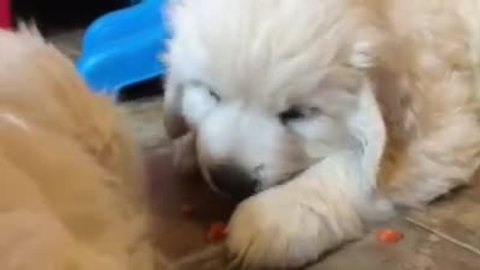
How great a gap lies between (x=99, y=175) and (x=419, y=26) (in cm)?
76

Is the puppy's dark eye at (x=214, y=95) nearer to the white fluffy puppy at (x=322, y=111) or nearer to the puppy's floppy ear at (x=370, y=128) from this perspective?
the white fluffy puppy at (x=322, y=111)

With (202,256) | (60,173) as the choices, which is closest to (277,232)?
(202,256)

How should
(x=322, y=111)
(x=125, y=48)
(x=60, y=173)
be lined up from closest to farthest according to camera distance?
1. (x=60, y=173)
2. (x=322, y=111)
3. (x=125, y=48)

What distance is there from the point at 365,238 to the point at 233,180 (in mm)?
236

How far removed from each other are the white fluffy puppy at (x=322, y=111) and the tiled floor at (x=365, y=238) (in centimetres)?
3

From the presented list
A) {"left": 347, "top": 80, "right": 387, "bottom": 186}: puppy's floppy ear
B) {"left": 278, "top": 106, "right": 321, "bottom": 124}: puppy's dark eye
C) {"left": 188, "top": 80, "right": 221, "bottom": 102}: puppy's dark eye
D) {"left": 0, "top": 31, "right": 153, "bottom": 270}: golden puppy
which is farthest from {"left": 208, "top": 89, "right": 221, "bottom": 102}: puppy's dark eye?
{"left": 0, "top": 31, "right": 153, "bottom": 270}: golden puppy

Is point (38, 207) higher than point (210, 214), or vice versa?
point (38, 207)

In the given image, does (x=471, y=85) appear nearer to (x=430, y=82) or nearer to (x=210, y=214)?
(x=430, y=82)

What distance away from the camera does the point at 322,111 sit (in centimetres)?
169

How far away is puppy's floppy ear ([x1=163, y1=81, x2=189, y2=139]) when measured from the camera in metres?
1.86

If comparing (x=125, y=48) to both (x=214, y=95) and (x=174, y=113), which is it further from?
(x=214, y=95)

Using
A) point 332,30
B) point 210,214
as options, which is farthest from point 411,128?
point 210,214

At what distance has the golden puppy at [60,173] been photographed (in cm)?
96

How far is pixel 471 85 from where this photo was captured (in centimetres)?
185
